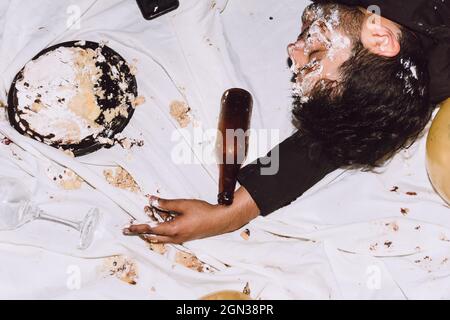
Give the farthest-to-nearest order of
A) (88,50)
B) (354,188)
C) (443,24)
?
(354,188) → (88,50) → (443,24)

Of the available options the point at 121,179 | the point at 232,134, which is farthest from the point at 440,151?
the point at 121,179

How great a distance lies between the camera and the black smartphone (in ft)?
4.29

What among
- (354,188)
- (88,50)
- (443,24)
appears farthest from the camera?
(354,188)

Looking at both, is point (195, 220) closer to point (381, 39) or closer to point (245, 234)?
point (245, 234)

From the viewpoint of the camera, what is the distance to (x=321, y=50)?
1.13 meters

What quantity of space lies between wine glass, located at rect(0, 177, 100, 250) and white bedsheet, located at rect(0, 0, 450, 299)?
28 millimetres

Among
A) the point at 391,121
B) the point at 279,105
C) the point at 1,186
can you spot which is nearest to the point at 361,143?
the point at 391,121

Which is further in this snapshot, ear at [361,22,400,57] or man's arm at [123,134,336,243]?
man's arm at [123,134,336,243]

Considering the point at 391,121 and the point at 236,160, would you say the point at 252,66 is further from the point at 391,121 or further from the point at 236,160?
the point at 391,121

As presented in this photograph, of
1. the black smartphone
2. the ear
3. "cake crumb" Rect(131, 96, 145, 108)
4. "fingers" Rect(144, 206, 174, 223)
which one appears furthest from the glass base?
the ear

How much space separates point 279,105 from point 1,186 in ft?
2.24

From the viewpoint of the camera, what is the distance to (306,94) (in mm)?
1169

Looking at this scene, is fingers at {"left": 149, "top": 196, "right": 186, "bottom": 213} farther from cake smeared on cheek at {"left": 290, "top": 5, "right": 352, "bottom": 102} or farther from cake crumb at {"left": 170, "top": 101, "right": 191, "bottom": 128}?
cake smeared on cheek at {"left": 290, "top": 5, "right": 352, "bottom": 102}

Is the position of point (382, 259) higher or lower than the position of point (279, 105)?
lower
